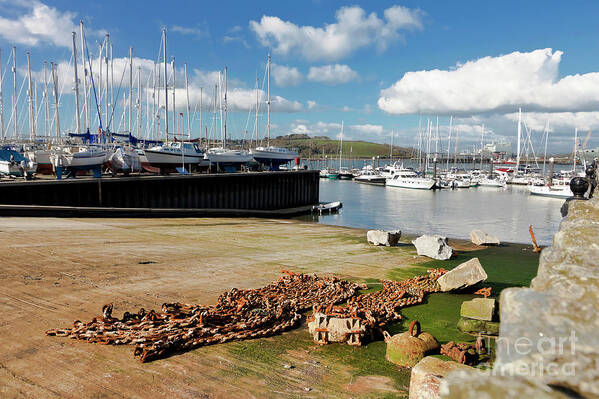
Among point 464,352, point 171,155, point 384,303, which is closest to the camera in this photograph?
point 464,352

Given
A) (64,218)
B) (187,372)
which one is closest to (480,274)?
(187,372)

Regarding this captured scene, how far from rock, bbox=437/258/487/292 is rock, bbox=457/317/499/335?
2.11m

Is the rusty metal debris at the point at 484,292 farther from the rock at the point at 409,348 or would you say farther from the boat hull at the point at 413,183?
the boat hull at the point at 413,183

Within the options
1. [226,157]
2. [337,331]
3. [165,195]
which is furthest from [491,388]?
[226,157]

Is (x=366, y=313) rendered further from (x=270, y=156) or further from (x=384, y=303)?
(x=270, y=156)

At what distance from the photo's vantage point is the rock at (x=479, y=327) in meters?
6.28

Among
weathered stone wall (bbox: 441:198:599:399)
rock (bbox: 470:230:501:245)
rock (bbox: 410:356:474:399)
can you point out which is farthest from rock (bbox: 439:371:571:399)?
rock (bbox: 470:230:501:245)

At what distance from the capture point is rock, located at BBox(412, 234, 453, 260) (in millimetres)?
13008

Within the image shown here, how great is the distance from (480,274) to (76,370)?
25.1 feet

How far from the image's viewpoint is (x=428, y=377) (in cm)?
389

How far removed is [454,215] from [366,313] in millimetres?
48849

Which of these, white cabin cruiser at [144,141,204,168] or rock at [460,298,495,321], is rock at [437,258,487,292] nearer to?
rock at [460,298,495,321]

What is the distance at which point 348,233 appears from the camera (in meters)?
19.5

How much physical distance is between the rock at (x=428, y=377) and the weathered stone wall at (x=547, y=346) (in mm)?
1838
